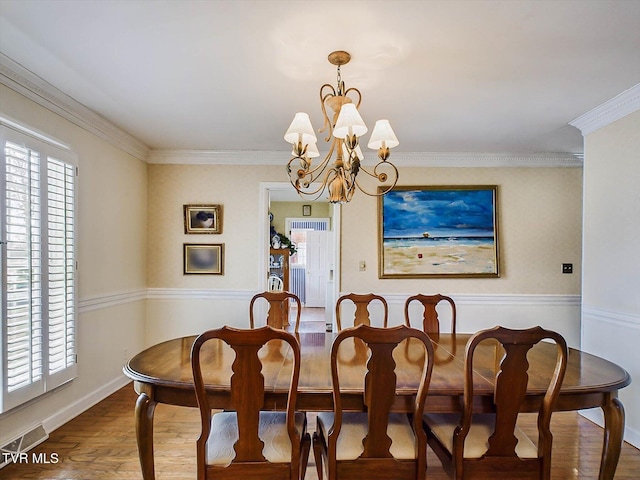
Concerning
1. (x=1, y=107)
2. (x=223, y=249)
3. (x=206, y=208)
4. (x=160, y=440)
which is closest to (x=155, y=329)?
(x=223, y=249)

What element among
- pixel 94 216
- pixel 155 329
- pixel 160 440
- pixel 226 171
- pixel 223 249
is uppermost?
pixel 226 171

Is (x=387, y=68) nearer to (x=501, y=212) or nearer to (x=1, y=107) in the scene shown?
(x=1, y=107)

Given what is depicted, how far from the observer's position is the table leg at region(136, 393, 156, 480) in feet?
5.93

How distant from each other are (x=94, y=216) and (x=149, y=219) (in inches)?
41.6

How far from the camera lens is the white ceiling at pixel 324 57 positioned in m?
1.81

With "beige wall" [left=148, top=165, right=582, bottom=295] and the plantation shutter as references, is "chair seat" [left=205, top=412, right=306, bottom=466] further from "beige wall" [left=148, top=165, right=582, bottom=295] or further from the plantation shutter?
"beige wall" [left=148, top=165, right=582, bottom=295]

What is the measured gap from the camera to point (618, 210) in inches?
115

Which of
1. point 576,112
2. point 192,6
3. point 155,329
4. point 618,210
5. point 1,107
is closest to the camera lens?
point 192,6

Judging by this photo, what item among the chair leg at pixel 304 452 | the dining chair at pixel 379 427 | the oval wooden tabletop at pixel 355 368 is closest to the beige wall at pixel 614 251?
the oval wooden tabletop at pixel 355 368

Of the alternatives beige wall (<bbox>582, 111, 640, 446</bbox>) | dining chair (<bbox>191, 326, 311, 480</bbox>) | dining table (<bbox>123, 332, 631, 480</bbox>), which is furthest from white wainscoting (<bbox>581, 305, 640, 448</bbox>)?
dining chair (<bbox>191, 326, 311, 480</bbox>)

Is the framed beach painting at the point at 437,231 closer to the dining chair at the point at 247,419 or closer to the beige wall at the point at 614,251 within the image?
the beige wall at the point at 614,251

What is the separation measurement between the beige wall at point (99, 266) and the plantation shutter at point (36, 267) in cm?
14

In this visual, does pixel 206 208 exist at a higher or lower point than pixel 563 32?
lower

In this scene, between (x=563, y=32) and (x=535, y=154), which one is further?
(x=535, y=154)
